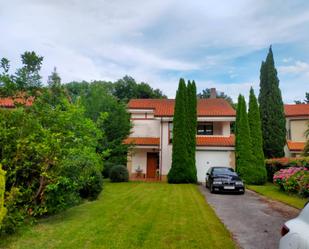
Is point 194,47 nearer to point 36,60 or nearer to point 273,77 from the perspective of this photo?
point 36,60

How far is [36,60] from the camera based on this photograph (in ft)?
37.3

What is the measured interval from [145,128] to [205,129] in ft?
19.2

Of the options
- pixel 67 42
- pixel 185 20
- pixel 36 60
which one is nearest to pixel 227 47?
pixel 185 20

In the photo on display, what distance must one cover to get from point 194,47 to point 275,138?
14868mm

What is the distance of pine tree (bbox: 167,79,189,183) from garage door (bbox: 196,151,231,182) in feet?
8.35

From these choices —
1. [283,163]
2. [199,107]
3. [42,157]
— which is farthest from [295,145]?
[42,157]

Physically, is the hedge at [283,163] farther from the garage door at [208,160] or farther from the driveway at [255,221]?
the driveway at [255,221]

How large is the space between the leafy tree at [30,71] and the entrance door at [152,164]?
62.7ft

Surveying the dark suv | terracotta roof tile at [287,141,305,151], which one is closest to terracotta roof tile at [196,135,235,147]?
terracotta roof tile at [287,141,305,151]

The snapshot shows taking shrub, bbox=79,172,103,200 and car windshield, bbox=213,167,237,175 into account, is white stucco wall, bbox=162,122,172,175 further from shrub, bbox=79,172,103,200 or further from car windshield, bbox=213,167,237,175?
shrub, bbox=79,172,103,200

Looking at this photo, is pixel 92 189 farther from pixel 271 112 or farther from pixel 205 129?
pixel 271 112

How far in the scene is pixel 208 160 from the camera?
88.6 ft

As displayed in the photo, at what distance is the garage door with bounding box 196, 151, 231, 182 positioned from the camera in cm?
2694

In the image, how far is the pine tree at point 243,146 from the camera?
80.7 ft
